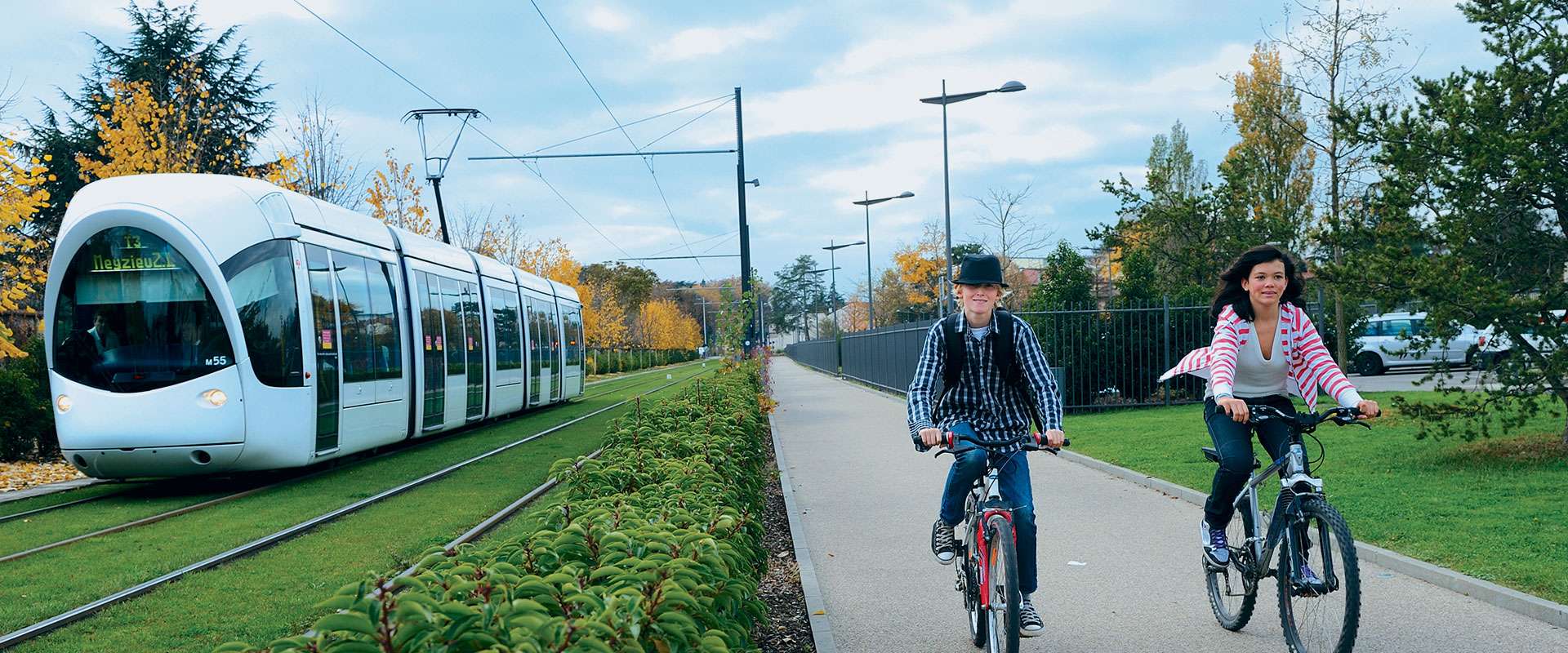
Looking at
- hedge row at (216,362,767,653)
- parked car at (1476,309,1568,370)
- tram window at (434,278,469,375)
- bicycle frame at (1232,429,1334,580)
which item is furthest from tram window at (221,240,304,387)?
parked car at (1476,309,1568,370)

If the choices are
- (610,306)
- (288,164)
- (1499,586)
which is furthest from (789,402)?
(610,306)

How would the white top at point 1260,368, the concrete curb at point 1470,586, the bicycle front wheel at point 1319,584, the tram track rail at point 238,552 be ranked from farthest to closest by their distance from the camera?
the tram track rail at point 238,552
the concrete curb at point 1470,586
the white top at point 1260,368
the bicycle front wheel at point 1319,584

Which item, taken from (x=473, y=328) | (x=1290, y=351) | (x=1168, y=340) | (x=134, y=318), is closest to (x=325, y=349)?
(x=134, y=318)

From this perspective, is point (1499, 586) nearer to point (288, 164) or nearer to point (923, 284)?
point (288, 164)

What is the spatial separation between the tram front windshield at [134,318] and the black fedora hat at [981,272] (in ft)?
27.2

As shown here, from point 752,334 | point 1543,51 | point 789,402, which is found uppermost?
point 1543,51

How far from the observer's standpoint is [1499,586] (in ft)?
17.6

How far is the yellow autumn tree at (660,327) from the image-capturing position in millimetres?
89000

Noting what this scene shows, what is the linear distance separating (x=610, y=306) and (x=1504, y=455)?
62531 mm

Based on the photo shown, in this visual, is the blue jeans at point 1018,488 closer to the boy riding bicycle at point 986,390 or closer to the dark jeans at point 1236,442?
the boy riding bicycle at point 986,390

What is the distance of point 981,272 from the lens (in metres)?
4.60

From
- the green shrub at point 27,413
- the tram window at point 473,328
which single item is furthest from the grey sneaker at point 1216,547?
the green shrub at point 27,413

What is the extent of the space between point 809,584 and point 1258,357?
2752 mm

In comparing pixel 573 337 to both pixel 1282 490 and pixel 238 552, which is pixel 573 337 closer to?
pixel 238 552
